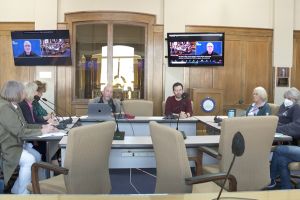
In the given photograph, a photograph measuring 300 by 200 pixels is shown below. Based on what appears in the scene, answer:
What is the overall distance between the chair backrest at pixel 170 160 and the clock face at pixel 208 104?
445 cm

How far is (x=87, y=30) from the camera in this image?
7.50 m

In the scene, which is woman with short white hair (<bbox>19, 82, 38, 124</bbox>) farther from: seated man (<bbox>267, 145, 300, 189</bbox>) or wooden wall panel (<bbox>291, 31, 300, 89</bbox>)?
wooden wall panel (<bbox>291, 31, 300, 89</bbox>)

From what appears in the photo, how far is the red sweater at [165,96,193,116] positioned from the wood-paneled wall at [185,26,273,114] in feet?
5.91

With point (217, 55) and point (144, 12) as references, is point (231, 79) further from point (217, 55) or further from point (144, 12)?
point (144, 12)

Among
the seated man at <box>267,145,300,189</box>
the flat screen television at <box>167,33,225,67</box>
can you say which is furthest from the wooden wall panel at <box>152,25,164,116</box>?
the seated man at <box>267,145,300,189</box>

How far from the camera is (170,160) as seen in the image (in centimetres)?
250

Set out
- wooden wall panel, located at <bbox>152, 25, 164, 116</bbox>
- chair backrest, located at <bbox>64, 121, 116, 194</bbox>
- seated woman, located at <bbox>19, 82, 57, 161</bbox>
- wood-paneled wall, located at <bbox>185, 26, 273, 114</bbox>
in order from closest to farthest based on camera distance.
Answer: chair backrest, located at <bbox>64, 121, 116, 194</bbox>, seated woman, located at <bbox>19, 82, 57, 161</bbox>, wooden wall panel, located at <bbox>152, 25, 164, 116</bbox>, wood-paneled wall, located at <bbox>185, 26, 273, 114</bbox>

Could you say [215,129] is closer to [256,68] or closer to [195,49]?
[195,49]

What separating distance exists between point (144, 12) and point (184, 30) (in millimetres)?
848

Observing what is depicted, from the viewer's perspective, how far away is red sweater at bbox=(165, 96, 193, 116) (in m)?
5.76

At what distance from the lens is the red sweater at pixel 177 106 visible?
5.76m

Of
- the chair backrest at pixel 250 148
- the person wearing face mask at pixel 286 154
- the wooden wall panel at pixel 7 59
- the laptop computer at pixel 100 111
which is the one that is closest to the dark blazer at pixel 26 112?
the laptop computer at pixel 100 111

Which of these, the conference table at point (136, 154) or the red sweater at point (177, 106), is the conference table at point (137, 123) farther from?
the conference table at point (136, 154)

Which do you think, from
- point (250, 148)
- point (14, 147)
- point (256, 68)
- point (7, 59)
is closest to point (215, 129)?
point (250, 148)
